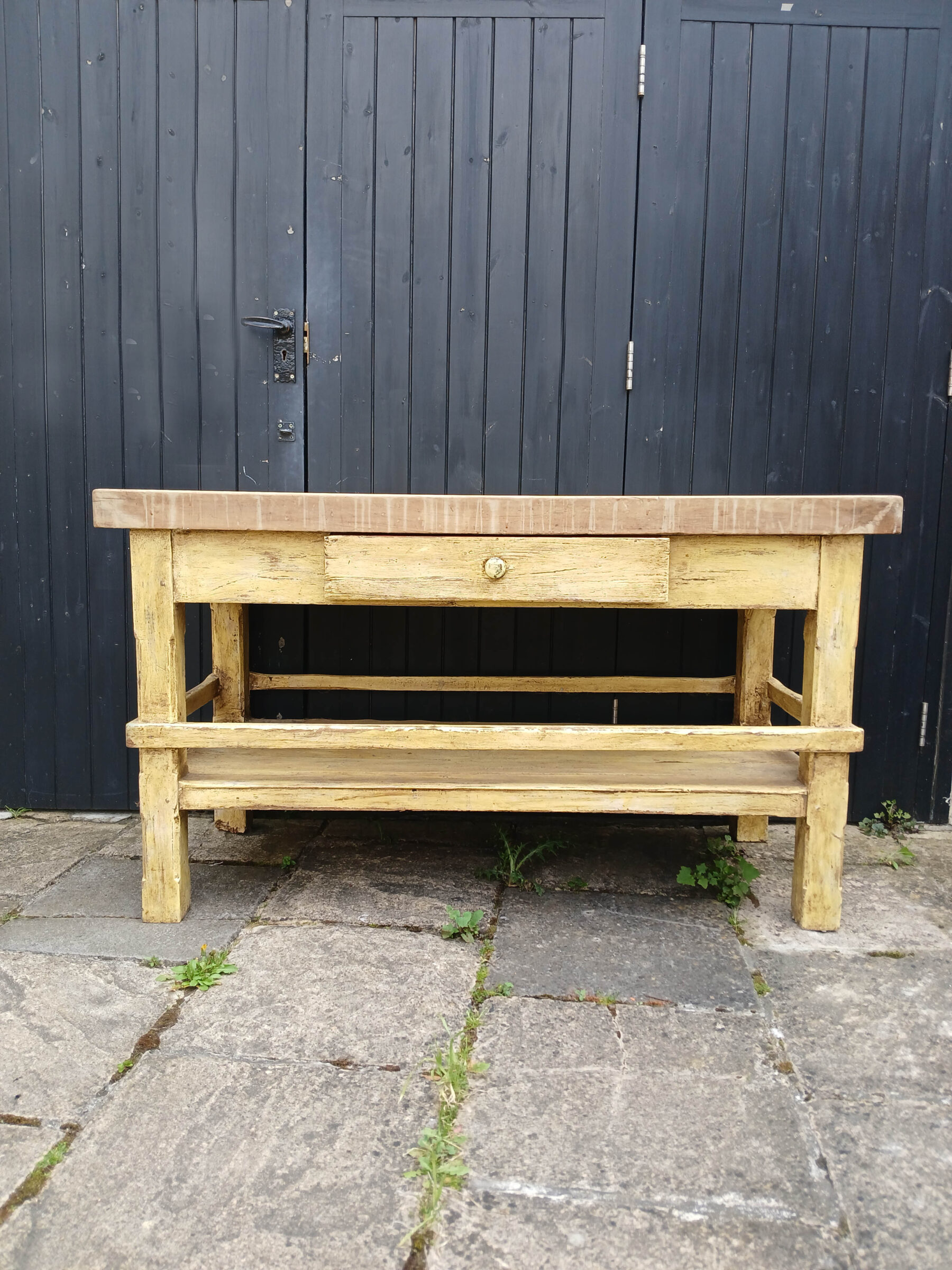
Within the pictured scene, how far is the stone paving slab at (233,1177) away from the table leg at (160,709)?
23.8 inches

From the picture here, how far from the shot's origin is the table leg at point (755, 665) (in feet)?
8.76

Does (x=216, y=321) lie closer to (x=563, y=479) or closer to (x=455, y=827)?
(x=563, y=479)

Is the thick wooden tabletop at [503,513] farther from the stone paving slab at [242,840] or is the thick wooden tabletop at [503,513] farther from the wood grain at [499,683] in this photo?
the stone paving slab at [242,840]

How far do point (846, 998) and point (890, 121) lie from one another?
8.16 feet

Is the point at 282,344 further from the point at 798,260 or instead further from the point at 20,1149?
the point at 20,1149

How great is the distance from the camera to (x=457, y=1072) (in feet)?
5.15

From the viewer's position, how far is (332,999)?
184 centimetres

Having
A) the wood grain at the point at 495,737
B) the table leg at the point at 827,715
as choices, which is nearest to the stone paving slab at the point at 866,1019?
the table leg at the point at 827,715

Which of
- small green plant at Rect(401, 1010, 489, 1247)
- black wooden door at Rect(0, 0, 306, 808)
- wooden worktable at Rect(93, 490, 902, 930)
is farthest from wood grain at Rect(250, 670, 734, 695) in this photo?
small green plant at Rect(401, 1010, 489, 1247)

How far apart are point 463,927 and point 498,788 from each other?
0.34m

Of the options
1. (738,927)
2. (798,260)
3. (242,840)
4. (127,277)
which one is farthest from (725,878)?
(127,277)

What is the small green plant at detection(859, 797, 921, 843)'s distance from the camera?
9.53 ft

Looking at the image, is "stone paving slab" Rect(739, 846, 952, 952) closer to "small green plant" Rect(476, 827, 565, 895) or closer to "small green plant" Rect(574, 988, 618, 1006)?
"small green plant" Rect(574, 988, 618, 1006)

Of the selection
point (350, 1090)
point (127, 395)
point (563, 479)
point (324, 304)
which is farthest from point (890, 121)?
point (350, 1090)
